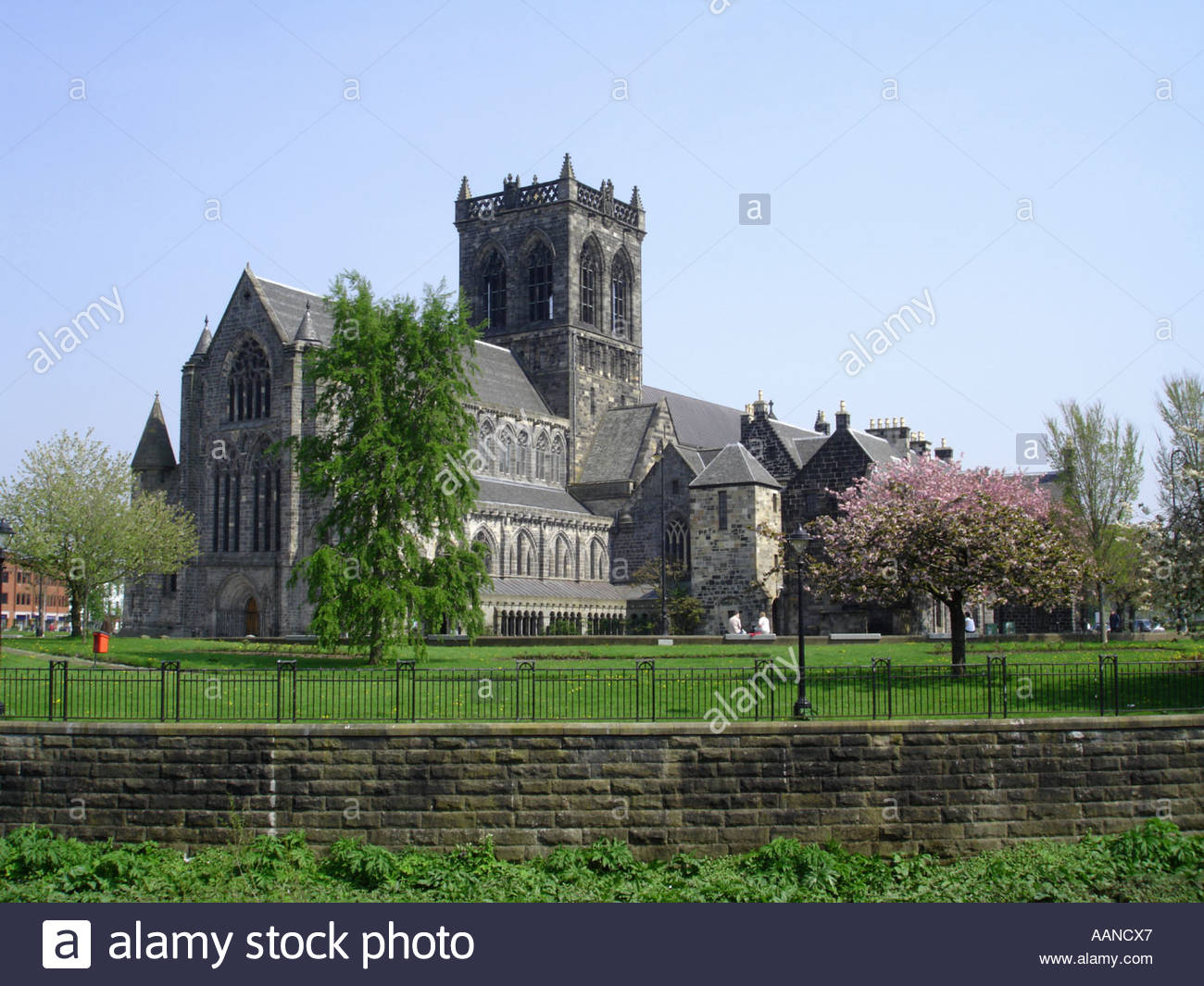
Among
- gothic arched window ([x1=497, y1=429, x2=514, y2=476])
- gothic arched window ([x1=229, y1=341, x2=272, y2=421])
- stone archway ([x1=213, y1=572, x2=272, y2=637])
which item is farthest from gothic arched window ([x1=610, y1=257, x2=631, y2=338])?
stone archway ([x1=213, y1=572, x2=272, y2=637])

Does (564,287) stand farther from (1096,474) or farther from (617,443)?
(1096,474)

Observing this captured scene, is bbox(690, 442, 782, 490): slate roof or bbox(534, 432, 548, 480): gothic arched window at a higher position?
bbox(534, 432, 548, 480): gothic arched window

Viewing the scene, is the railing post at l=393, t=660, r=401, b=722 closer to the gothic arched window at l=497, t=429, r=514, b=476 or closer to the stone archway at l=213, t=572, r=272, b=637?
the stone archway at l=213, t=572, r=272, b=637

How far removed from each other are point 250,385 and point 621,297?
29.4m

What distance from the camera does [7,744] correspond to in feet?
76.6

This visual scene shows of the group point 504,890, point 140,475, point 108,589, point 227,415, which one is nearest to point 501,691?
point 504,890

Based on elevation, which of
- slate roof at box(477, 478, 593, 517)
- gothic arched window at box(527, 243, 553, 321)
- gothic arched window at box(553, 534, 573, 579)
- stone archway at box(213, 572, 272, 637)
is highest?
gothic arched window at box(527, 243, 553, 321)

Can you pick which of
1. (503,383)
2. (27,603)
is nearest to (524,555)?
(503,383)

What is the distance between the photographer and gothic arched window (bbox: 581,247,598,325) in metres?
81.4

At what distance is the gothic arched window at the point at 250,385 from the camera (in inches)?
2451

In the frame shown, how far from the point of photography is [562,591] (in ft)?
216

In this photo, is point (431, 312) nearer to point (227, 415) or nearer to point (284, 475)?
point (284, 475)

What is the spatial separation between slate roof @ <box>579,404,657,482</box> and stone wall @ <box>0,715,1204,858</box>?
51.6 metres

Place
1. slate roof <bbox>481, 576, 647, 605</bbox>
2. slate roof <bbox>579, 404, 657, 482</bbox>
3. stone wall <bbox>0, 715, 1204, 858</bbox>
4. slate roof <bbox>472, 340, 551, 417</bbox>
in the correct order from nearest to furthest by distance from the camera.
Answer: stone wall <bbox>0, 715, 1204, 858</bbox> < slate roof <bbox>481, 576, 647, 605</bbox> < slate roof <bbox>472, 340, 551, 417</bbox> < slate roof <bbox>579, 404, 657, 482</bbox>
